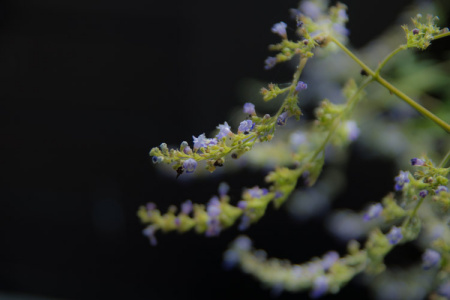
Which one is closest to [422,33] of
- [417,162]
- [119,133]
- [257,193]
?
[417,162]

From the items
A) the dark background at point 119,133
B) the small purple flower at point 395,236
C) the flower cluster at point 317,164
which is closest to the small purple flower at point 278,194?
the flower cluster at point 317,164

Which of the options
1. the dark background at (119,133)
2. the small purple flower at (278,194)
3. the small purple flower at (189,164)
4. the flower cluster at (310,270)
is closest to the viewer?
the small purple flower at (189,164)

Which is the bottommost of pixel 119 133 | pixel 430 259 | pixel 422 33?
pixel 430 259

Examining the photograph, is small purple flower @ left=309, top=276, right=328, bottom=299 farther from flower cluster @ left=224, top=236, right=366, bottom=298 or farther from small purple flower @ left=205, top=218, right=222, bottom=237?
A: small purple flower @ left=205, top=218, right=222, bottom=237

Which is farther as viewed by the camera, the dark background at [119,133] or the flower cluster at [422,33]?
the dark background at [119,133]

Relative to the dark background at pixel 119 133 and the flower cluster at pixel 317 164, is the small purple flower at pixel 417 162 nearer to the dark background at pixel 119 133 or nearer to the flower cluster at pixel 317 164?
the flower cluster at pixel 317 164

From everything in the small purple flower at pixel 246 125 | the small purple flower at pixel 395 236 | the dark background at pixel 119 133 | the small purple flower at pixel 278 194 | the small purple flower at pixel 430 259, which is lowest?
the small purple flower at pixel 430 259

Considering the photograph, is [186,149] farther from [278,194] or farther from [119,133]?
[119,133]

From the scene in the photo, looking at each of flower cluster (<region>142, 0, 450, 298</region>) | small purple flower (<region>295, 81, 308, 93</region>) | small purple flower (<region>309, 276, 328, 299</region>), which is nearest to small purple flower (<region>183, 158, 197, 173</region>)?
flower cluster (<region>142, 0, 450, 298</region>)

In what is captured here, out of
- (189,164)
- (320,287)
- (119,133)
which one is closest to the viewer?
(189,164)
